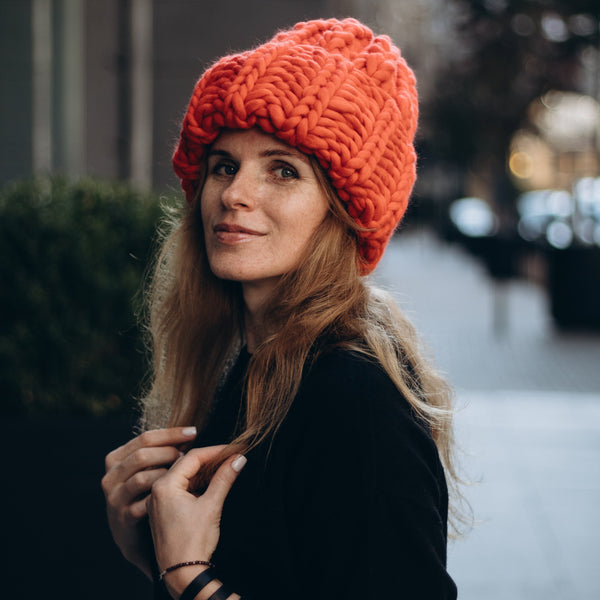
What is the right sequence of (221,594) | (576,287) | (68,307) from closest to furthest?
(221,594), (68,307), (576,287)

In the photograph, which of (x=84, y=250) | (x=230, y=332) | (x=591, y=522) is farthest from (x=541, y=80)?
(x=230, y=332)

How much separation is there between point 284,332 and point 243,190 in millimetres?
314

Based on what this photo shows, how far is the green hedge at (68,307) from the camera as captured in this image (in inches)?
155

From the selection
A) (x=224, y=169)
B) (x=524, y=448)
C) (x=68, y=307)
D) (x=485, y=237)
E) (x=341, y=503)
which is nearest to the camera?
→ (x=341, y=503)

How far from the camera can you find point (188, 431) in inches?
72.8

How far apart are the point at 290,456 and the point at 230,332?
65 centimetres

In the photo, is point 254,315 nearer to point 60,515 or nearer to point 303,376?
point 303,376

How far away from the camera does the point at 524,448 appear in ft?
21.7

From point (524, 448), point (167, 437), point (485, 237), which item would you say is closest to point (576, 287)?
point (524, 448)

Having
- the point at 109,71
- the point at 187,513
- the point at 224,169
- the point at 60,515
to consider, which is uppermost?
the point at 109,71

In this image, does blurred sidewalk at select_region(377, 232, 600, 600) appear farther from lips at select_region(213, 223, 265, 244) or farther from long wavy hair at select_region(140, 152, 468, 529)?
lips at select_region(213, 223, 265, 244)

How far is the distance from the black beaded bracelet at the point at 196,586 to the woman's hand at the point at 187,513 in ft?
0.05

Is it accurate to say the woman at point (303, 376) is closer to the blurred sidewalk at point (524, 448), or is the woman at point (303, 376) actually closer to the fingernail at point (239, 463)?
the fingernail at point (239, 463)

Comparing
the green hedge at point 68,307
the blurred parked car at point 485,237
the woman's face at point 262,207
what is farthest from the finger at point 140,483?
the blurred parked car at point 485,237
